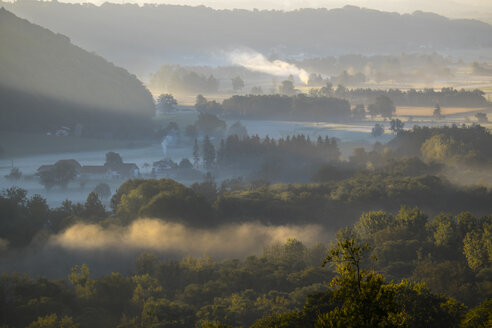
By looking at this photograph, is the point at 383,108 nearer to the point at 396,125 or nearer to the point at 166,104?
the point at 396,125

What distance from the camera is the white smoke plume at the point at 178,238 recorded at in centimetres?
2928

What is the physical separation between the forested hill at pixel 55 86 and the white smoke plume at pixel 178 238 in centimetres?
5538

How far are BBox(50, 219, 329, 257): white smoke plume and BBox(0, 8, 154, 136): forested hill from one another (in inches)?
2180

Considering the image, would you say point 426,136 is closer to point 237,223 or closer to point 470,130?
point 470,130

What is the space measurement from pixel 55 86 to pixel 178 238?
229ft

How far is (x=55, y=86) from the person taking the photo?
92250 millimetres

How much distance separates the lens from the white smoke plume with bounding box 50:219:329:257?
29.3m

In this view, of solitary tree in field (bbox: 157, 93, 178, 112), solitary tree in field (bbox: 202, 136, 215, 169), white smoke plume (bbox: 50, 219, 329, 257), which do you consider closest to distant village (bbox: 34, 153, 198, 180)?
solitary tree in field (bbox: 202, 136, 215, 169)

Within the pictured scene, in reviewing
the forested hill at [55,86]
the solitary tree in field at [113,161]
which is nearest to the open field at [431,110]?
the forested hill at [55,86]

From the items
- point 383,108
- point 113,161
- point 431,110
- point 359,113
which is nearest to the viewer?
point 113,161

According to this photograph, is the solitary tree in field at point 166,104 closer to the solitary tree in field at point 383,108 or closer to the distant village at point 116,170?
the solitary tree in field at point 383,108

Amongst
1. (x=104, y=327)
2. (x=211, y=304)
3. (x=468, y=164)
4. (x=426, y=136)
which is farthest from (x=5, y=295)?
(x=426, y=136)

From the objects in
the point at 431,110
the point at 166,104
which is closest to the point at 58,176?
the point at 166,104

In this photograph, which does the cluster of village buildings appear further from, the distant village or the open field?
the open field
